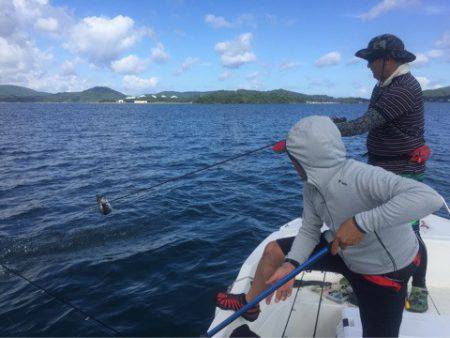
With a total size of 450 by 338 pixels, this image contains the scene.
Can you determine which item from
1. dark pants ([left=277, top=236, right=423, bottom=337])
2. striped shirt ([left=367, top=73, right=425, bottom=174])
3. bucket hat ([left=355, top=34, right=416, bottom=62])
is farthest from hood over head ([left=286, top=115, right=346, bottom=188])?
bucket hat ([left=355, top=34, right=416, bottom=62])

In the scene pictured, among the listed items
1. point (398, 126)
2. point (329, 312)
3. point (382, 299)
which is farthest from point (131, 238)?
point (382, 299)

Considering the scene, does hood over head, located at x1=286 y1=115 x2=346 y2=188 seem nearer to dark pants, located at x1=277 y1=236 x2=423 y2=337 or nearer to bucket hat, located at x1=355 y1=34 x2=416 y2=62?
dark pants, located at x1=277 y1=236 x2=423 y2=337

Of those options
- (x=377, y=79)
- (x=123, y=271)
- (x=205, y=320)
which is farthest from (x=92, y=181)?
(x=377, y=79)

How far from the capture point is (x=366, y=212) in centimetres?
276

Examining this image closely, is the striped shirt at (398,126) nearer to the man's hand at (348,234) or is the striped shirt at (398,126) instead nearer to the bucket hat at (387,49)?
the bucket hat at (387,49)

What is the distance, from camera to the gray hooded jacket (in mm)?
2701

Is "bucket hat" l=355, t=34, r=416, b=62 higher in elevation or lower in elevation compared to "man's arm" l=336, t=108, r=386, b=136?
higher

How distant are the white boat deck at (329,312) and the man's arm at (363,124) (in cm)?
187

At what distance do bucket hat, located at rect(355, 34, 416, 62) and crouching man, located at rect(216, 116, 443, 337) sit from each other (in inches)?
62.4

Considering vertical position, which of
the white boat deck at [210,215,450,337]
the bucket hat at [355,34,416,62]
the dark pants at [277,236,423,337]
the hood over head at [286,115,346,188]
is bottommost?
the white boat deck at [210,215,450,337]

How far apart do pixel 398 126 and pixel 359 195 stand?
5.92 ft

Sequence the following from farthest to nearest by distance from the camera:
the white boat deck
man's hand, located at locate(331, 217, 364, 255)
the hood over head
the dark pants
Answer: the white boat deck, the dark pants, the hood over head, man's hand, located at locate(331, 217, 364, 255)

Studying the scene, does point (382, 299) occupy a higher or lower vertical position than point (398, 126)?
lower

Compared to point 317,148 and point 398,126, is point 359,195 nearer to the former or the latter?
point 317,148
